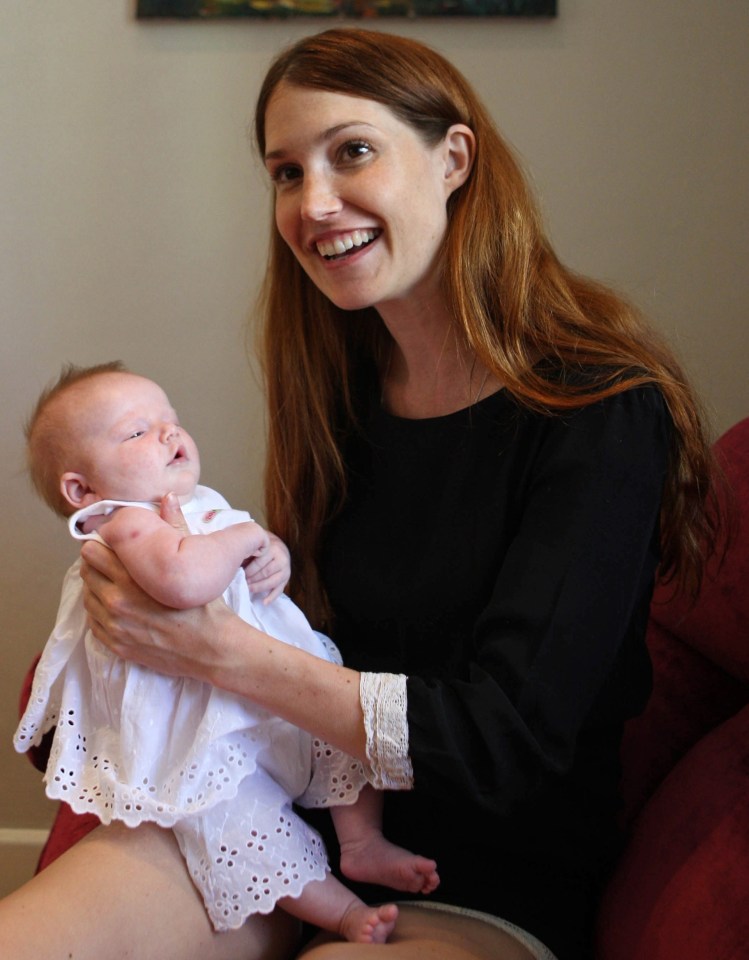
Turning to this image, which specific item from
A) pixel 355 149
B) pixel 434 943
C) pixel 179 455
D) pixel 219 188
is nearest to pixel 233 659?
pixel 179 455

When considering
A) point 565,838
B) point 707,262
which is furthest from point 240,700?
point 707,262

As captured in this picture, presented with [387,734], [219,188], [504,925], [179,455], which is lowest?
[504,925]

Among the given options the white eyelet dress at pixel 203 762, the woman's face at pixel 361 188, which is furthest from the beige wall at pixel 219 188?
the white eyelet dress at pixel 203 762

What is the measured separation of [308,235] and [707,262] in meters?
0.98

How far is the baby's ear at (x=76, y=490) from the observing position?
133cm

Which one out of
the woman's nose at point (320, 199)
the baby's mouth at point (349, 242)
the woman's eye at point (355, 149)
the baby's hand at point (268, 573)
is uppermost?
the woman's eye at point (355, 149)

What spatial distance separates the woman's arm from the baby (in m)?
0.03

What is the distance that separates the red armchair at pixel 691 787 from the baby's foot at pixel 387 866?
25cm

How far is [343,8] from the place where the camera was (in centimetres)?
210

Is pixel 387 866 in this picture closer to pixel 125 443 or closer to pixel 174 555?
pixel 174 555

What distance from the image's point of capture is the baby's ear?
4.36 feet

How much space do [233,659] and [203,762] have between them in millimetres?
129

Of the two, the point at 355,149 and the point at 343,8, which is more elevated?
the point at 343,8

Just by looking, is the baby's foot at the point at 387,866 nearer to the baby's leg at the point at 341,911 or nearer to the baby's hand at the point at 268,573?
the baby's leg at the point at 341,911
